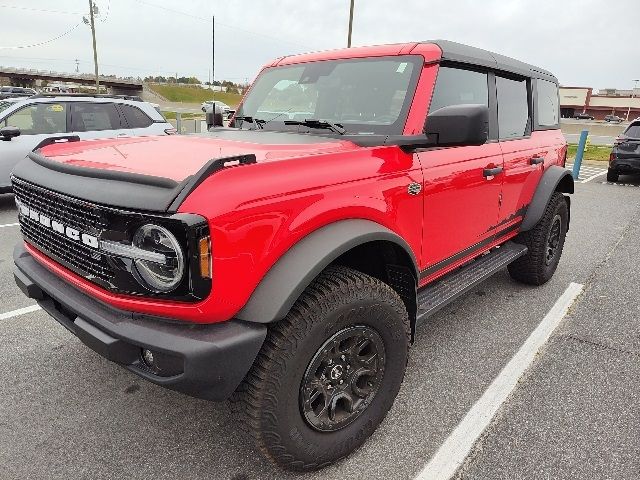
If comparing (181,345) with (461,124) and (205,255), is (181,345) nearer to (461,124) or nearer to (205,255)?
(205,255)

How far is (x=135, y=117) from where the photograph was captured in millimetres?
8016

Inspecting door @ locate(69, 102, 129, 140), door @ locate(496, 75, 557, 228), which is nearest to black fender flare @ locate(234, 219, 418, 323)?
door @ locate(496, 75, 557, 228)

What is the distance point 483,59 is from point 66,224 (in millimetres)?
2733

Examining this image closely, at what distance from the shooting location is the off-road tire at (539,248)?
13.1 feet

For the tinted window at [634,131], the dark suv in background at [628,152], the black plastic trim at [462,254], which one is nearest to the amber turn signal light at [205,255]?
the black plastic trim at [462,254]

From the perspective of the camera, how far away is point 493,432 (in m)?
2.34

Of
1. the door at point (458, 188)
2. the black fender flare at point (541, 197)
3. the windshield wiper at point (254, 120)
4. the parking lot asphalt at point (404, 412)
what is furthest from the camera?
the black fender flare at point (541, 197)

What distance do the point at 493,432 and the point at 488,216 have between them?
4.63 feet

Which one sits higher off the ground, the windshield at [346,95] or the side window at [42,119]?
the windshield at [346,95]

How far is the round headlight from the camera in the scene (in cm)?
160

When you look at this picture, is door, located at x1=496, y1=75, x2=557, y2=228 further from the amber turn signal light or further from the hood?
the amber turn signal light

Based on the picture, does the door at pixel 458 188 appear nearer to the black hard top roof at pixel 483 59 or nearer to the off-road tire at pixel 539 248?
the black hard top roof at pixel 483 59

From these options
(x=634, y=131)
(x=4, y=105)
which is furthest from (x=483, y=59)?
(x=634, y=131)

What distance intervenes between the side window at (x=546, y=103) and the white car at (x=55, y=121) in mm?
5369
